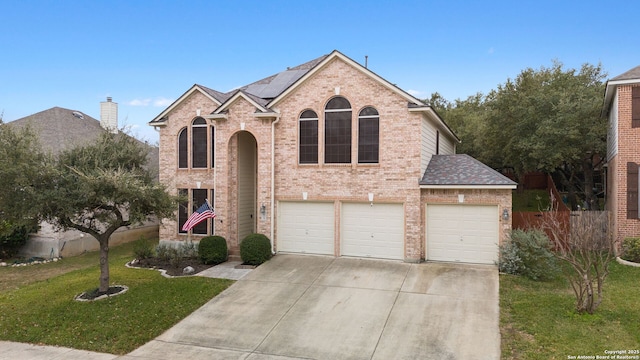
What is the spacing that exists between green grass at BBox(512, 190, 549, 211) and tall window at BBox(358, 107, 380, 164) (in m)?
15.9

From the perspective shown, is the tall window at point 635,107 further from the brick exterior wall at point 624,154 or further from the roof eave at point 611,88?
the roof eave at point 611,88

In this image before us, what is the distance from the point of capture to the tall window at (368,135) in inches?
572

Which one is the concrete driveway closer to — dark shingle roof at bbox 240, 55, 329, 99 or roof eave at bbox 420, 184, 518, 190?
roof eave at bbox 420, 184, 518, 190

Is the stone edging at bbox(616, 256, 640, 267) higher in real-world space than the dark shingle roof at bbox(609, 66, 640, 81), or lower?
lower

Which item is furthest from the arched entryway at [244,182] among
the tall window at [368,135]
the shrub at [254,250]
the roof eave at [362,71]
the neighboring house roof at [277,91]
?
the tall window at [368,135]

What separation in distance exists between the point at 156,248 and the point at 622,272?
55.0ft

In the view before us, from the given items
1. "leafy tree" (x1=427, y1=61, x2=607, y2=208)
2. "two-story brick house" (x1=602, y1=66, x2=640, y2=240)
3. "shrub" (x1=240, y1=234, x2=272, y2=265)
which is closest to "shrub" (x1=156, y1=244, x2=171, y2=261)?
"shrub" (x1=240, y1=234, x2=272, y2=265)

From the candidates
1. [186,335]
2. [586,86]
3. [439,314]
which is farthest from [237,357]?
[586,86]

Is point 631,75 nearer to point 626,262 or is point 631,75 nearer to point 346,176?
point 626,262

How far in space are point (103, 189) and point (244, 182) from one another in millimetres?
7222

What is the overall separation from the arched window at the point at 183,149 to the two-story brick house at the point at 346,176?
33.9 inches

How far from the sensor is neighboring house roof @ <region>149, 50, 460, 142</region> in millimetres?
14133

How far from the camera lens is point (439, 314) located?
9.63 metres

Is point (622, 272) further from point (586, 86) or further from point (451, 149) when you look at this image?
point (586, 86)
